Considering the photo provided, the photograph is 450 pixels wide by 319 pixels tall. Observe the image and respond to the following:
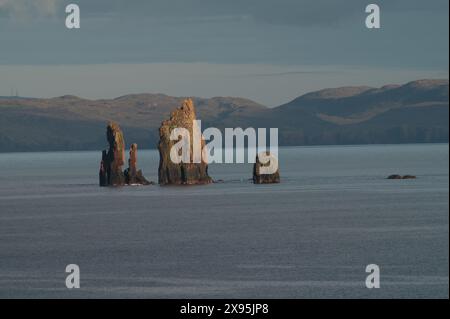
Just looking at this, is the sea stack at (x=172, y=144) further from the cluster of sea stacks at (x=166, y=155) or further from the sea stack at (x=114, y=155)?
the sea stack at (x=114, y=155)

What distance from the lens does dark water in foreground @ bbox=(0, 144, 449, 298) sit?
2899 inches

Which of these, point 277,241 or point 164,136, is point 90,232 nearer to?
point 277,241

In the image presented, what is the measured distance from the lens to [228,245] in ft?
324

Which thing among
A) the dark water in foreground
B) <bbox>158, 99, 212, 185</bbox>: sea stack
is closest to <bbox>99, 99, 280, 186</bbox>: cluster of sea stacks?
<bbox>158, 99, 212, 185</bbox>: sea stack

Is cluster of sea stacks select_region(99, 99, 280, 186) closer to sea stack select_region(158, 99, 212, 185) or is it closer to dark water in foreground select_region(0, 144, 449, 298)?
sea stack select_region(158, 99, 212, 185)

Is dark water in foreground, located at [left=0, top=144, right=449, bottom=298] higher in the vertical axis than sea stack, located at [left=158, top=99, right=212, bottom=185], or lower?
lower

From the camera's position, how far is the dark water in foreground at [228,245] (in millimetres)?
73625

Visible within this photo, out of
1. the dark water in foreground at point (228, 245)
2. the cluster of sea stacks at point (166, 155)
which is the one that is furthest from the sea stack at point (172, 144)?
the dark water in foreground at point (228, 245)

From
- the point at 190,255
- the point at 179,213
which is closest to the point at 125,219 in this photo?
the point at 179,213

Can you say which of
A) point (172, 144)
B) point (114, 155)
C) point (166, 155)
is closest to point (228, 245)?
point (172, 144)

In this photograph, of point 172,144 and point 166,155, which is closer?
point 172,144

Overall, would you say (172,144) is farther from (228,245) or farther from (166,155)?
(228,245)

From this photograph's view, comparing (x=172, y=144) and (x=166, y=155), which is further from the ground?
(x=172, y=144)
